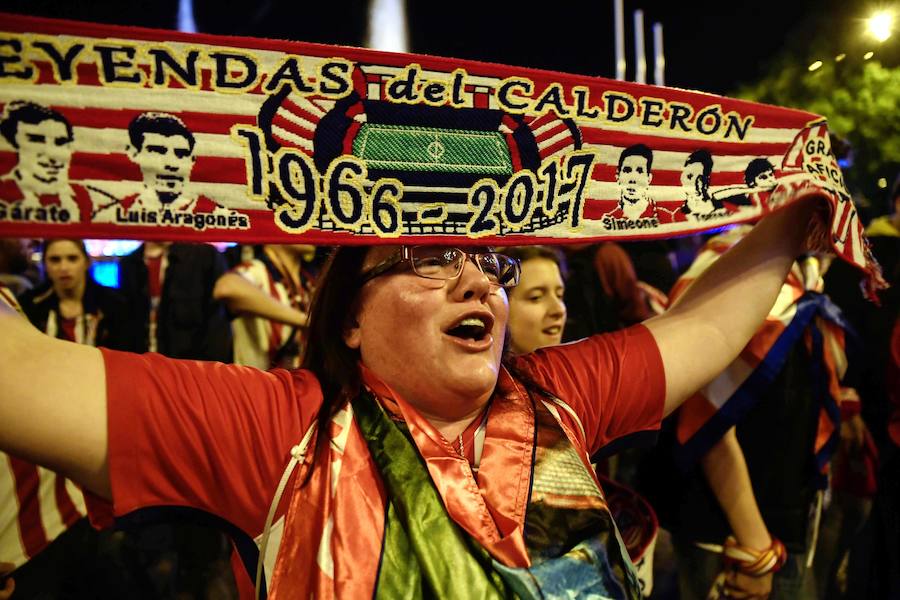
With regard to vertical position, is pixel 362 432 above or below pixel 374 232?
below

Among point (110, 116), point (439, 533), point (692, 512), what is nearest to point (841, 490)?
point (692, 512)

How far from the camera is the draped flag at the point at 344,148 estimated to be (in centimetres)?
128

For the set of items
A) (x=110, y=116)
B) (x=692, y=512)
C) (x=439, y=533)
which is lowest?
(x=692, y=512)

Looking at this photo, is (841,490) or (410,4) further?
(410,4)

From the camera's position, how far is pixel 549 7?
547 inches

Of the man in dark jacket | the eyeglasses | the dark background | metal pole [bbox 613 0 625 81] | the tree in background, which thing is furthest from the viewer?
metal pole [bbox 613 0 625 81]

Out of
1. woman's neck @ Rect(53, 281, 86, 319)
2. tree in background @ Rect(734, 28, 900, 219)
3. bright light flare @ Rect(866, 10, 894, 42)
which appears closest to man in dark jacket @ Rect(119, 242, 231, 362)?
woman's neck @ Rect(53, 281, 86, 319)

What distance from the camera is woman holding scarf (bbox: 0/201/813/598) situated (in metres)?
1.25

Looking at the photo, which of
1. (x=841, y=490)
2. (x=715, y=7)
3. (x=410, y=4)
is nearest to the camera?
(x=841, y=490)

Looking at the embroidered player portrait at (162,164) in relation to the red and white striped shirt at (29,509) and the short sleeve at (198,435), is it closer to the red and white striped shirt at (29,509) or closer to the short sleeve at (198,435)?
the short sleeve at (198,435)

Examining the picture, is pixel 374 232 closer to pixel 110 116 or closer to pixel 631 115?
pixel 110 116

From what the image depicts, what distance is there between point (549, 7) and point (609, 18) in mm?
2595

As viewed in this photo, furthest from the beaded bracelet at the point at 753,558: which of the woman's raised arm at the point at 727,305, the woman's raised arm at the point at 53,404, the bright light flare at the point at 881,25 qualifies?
the bright light flare at the point at 881,25

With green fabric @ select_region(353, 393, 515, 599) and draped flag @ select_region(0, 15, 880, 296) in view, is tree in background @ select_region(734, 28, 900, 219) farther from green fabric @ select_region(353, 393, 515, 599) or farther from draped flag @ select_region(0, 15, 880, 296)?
green fabric @ select_region(353, 393, 515, 599)
